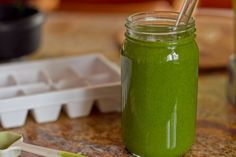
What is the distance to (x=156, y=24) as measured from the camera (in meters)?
0.79

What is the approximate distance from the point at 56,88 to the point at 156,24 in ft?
0.95

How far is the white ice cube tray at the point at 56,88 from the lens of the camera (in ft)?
3.00

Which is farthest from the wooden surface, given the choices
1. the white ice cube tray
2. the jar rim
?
the jar rim

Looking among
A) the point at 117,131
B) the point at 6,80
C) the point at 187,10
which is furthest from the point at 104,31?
the point at 187,10

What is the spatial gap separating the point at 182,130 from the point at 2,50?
0.58 metres

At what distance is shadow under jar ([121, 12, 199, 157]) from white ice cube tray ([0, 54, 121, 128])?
16 centimetres

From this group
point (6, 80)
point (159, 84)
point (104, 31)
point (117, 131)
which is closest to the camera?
point (159, 84)

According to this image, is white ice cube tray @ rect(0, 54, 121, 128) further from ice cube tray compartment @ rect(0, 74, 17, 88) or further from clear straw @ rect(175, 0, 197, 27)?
clear straw @ rect(175, 0, 197, 27)

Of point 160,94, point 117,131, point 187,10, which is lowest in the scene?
point 117,131

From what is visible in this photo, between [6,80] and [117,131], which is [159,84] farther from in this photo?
[6,80]

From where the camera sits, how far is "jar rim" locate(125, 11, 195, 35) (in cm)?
74

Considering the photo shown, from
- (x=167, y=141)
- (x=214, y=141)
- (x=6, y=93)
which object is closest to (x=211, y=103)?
(x=214, y=141)

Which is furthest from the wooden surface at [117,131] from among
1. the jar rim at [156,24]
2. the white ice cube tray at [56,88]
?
the jar rim at [156,24]

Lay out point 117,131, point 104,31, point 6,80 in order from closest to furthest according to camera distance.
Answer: point 117,131, point 6,80, point 104,31
